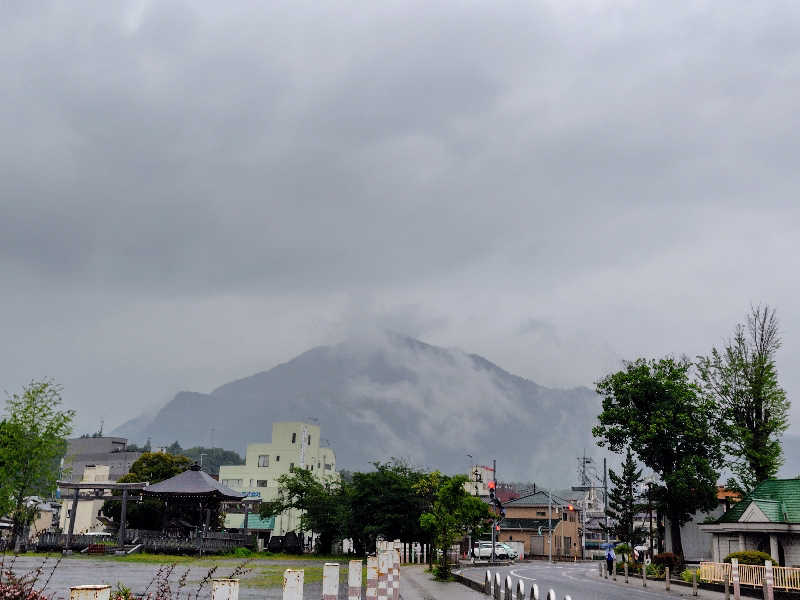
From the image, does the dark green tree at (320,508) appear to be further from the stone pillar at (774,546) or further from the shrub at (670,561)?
the stone pillar at (774,546)

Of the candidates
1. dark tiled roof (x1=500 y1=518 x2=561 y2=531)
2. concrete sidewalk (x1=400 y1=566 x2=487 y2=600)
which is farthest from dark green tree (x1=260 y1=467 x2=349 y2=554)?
dark tiled roof (x1=500 y1=518 x2=561 y2=531)

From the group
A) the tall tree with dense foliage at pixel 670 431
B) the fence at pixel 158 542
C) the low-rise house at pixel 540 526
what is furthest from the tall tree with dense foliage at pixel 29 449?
the low-rise house at pixel 540 526

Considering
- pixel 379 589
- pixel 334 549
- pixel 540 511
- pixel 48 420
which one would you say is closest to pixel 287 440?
pixel 540 511

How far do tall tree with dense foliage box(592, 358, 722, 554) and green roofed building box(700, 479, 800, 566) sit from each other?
5.31 metres

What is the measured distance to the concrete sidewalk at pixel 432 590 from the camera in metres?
22.6

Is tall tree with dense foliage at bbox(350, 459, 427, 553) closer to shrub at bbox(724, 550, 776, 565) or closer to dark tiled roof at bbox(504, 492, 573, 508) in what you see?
shrub at bbox(724, 550, 776, 565)

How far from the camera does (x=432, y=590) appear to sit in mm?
25328

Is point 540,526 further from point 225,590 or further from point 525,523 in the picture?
point 225,590

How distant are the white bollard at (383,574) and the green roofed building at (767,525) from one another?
2966 cm

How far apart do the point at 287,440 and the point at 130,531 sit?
62.9 metres

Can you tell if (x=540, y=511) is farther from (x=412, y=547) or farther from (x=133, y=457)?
(x=133, y=457)

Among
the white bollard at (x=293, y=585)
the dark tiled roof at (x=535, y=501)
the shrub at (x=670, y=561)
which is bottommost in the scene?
the shrub at (x=670, y=561)

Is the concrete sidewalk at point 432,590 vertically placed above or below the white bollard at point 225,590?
below

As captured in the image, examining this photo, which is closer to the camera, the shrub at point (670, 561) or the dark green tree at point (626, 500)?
the shrub at point (670, 561)
